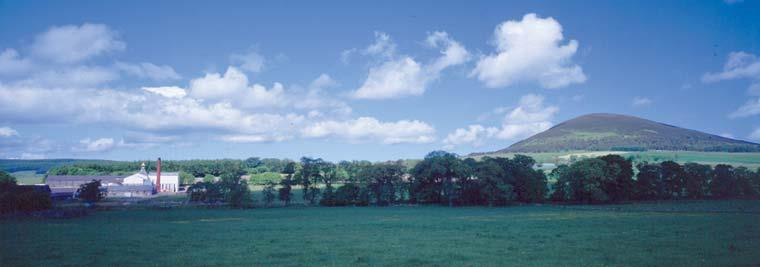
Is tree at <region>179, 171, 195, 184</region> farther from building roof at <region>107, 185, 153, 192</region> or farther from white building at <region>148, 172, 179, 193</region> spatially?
building roof at <region>107, 185, 153, 192</region>

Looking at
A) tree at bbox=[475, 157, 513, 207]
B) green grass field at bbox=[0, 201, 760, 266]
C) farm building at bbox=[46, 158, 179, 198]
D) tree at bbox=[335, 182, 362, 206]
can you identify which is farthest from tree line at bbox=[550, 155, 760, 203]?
farm building at bbox=[46, 158, 179, 198]

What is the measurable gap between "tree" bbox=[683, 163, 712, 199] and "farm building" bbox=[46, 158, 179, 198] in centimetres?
15179

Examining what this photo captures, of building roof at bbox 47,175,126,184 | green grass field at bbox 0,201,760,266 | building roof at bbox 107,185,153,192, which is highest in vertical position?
building roof at bbox 47,175,126,184

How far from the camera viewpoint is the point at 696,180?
8512cm

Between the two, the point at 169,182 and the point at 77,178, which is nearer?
the point at 77,178

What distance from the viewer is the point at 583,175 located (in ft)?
258

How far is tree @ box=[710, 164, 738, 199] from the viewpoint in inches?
3327

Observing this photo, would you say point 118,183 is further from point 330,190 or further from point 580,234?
point 580,234

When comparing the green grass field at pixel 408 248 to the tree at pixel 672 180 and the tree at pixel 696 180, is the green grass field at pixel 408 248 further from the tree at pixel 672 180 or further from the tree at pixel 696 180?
the tree at pixel 696 180

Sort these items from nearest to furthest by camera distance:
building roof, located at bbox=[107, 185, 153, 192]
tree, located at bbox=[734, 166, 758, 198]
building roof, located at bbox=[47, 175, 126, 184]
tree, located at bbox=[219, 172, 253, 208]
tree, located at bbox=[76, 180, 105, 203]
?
tree, located at bbox=[219, 172, 253, 208] → tree, located at bbox=[734, 166, 758, 198] → tree, located at bbox=[76, 180, 105, 203] → building roof, located at bbox=[107, 185, 153, 192] → building roof, located at bbox=[47, 175, 126, 184]

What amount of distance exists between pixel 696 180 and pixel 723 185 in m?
5.25

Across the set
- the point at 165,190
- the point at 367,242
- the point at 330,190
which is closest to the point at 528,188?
the point at 330,190

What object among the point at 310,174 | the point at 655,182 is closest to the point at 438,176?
the point at 310,174

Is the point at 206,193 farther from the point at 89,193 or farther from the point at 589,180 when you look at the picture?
the point at 589,180
